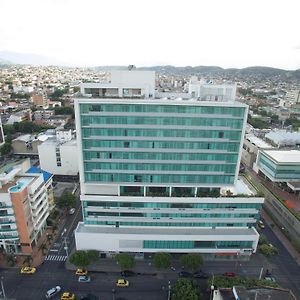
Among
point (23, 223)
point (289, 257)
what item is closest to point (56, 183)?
point (23, 223)

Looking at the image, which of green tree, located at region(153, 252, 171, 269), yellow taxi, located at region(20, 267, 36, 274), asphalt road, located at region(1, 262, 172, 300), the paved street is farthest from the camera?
yellow taxi, located at region(20, 267, 36, 274)

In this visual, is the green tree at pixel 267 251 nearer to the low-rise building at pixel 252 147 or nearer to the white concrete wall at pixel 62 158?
the low-rise building at pixel 252 147

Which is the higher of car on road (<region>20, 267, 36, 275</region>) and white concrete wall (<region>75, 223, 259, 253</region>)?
white concrete wall (<region>75, 223, 259, 253</region>)

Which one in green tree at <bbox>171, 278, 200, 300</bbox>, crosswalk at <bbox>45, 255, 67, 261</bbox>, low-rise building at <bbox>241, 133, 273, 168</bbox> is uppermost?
low-rise building at <bbox>241, 133, 273, 168</bbox>

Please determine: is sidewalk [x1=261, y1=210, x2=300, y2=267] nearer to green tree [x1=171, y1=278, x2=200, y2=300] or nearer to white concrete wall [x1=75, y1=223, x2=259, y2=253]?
white concrete wall [x1=75, y1=223, x2=259, y2=253]

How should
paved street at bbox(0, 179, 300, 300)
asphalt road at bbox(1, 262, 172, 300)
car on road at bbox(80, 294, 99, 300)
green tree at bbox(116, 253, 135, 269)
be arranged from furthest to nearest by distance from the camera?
green tree at bbox(116, 253, 135, 269)
paved street at bbox(0, 179, 300, 300)
asphalt road at bbox(1, 262, 172, 300)
car on road at bbox(80, 294, 99, 300)

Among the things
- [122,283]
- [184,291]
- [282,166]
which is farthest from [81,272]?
[282,166]

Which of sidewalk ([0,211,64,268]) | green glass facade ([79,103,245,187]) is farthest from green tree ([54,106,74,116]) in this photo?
green glass facade ([79,103,245,187])
